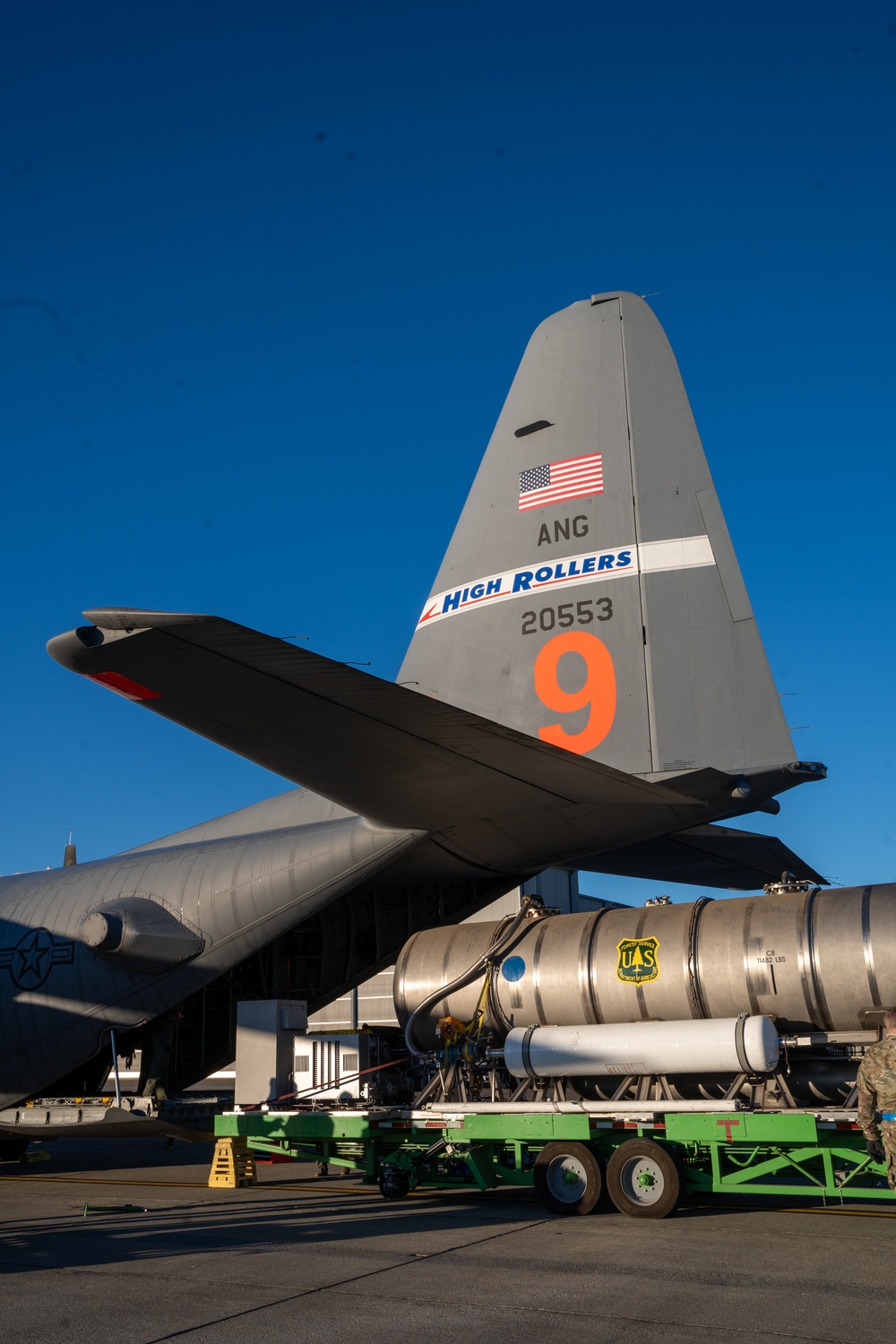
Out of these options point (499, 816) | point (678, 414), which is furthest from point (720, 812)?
point (678, 414)

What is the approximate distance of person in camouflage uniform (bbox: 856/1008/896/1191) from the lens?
8078 mm

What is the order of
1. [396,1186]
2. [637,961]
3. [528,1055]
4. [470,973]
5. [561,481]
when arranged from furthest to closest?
[561,481], [470,973], [396,1186], [528,1055], [637,961]

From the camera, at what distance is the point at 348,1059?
13180mm

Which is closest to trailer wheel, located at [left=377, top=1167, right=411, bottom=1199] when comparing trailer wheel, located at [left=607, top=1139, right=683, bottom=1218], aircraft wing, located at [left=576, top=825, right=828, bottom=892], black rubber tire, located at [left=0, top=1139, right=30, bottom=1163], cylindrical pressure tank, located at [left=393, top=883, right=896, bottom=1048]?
cylindrical pressure tank, located at [left=393, top=883, right=896, bottom=1048]

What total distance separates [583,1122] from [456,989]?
2.22 meters

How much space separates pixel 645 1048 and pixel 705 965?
3.14 feet

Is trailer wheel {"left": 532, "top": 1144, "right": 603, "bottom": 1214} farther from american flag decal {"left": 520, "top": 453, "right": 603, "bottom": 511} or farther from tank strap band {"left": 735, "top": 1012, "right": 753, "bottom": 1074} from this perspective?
american flag decal {"left": 520, "top": 453, "right": 603, "bottom": 511}

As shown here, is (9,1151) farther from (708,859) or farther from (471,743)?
(471,743)

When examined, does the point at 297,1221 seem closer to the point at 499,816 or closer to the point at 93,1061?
the point at 499,816

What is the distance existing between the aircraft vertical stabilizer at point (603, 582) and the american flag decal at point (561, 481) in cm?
1

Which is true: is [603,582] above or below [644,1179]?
above

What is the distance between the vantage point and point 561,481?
44.9ft

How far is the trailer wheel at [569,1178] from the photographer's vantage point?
34.3 ft

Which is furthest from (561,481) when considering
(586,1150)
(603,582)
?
(586,1150)
